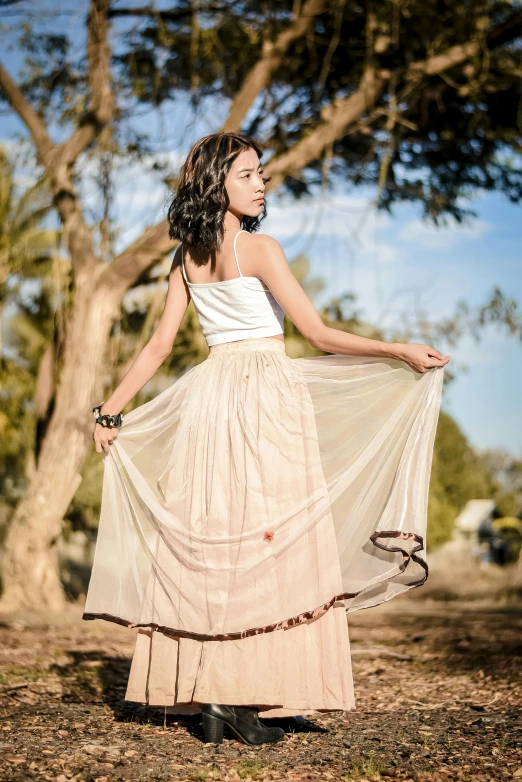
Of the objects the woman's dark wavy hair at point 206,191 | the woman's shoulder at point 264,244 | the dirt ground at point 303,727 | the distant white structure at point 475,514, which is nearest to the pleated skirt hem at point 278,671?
the dirt ground at point 303,727

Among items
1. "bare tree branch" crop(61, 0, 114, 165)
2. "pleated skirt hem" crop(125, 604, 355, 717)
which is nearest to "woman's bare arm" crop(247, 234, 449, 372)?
"pleated skirt hem" crop(125, 604, 355, 717)

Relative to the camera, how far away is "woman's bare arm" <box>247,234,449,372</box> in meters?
3.32

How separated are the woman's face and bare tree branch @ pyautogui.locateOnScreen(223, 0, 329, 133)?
518 cm

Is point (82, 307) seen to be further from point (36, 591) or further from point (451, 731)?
point (451, 731)

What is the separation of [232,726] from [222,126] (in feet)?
21.8

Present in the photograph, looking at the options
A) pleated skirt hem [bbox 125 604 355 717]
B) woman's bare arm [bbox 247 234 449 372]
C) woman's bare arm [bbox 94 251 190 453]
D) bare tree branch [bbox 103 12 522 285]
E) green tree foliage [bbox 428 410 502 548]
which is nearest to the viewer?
pleated skirt hem [bbox 125 604 355 717]

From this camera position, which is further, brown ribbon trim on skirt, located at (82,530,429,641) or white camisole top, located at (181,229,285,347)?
white camisole top, located at (181,229,285,347)

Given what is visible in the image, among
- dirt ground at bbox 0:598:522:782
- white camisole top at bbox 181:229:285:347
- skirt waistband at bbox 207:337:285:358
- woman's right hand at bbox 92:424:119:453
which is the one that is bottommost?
dirt ground at bbox 0:598:522:782

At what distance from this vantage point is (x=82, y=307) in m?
8.82

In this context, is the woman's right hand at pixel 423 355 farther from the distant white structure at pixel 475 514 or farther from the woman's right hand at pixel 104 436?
the distant white structure at pixel 475 514

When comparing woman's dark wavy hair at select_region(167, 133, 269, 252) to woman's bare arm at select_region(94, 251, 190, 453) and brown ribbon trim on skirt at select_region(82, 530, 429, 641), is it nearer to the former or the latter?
woman's bare arm at select_region(94, 251, 190, 453)

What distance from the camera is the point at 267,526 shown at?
326 cm

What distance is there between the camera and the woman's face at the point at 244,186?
137 inches

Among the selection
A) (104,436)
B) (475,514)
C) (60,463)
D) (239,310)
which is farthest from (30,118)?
(475,514)
